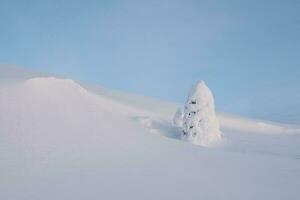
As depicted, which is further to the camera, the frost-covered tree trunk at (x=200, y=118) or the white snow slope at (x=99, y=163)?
the frost-covered tree trunk at (x=200, y=118)

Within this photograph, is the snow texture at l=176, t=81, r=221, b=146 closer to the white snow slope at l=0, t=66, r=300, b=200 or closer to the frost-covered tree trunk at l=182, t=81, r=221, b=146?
the frost-covered tree trunk at l=182, t=81, r=221, b=146

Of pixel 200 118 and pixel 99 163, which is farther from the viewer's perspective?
pixel 200 118

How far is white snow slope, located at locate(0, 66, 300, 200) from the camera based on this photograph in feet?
37.4

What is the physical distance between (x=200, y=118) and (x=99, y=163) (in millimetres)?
16118

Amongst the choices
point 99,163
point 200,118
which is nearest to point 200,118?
point 200,118

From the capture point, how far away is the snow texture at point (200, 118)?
28.5 m

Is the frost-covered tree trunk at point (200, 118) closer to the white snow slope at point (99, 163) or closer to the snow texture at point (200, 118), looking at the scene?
the snow texture at point (200, 118)

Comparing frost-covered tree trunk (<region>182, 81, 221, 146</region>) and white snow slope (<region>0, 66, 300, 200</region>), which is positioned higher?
frost-covered tree trunk (<region>182, 81, 221, 146</region>)

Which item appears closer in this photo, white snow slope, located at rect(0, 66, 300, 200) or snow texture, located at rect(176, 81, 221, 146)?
white snow slope, located at rect(0, 66, 300, 200)

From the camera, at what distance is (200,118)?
29.0m

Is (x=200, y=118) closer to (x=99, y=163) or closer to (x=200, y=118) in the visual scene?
(x=200, y=118)

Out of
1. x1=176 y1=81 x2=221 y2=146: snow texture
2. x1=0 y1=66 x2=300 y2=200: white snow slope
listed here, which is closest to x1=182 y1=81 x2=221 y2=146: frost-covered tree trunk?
x1=176 y1=81 x2=221 y2=146: snow texture

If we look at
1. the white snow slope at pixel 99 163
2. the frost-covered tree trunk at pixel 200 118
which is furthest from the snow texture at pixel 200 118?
the white snow slope at pixel 99 163

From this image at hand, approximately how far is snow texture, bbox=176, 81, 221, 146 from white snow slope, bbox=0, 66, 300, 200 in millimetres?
7262
